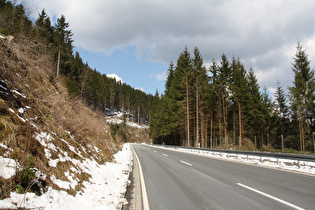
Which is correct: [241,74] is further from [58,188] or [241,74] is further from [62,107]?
[58,188]

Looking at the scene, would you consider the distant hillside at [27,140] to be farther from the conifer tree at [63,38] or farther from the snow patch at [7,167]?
the conifer tree at [63,38]

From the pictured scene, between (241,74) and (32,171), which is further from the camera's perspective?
(241,74)

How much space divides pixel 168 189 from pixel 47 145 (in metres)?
4.00

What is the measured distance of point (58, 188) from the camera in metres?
3.86

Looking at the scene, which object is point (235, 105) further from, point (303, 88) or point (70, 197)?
point (70, 197)

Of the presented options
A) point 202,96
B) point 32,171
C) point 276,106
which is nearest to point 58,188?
point 32,171

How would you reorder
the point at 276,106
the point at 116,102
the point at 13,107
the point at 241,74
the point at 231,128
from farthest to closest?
the point at 116,102 < the point at 276,106 < the point at 231,128 < the point at 241,74 < the point at 13,107

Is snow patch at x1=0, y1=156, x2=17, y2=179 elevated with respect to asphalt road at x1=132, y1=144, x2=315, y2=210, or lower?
elevated

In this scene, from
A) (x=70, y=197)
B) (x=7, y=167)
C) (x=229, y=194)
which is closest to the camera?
(x=7, y=167)

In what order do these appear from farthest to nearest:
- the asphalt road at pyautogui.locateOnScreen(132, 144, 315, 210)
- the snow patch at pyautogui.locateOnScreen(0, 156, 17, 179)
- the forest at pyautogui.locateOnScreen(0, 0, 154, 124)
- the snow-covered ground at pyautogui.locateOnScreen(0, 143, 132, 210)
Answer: the forest at pyautogui.locateOnScreen(0, 0, 154, 124) < the asphalt road at pyautogui.locateOnScreen(132, 144, 315, 210) < the snow patch at pyautogui.locateOnScreen(0, 156, 17, 179) < the snow-covered ground at pyautogui.locateOnScreen(0, 143, 132, 210)

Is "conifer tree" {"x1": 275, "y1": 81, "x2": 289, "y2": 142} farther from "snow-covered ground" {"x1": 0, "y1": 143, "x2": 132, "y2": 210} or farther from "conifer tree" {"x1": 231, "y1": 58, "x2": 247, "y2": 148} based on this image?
"snow-covered ground" {"x1": 0, "y1": 143, "x2": 132, "y2": 210}

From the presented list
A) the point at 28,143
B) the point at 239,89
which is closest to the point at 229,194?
the point at 28,143

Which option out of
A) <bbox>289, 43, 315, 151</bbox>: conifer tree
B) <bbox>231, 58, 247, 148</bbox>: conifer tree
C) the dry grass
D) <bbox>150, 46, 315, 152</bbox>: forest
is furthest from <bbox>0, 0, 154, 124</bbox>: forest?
<bbox>289, 43, 315, 151</bbox>: conifer tree

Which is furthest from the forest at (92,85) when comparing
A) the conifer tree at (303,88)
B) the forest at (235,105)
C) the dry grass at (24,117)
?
the conifer tree at (303,88)
